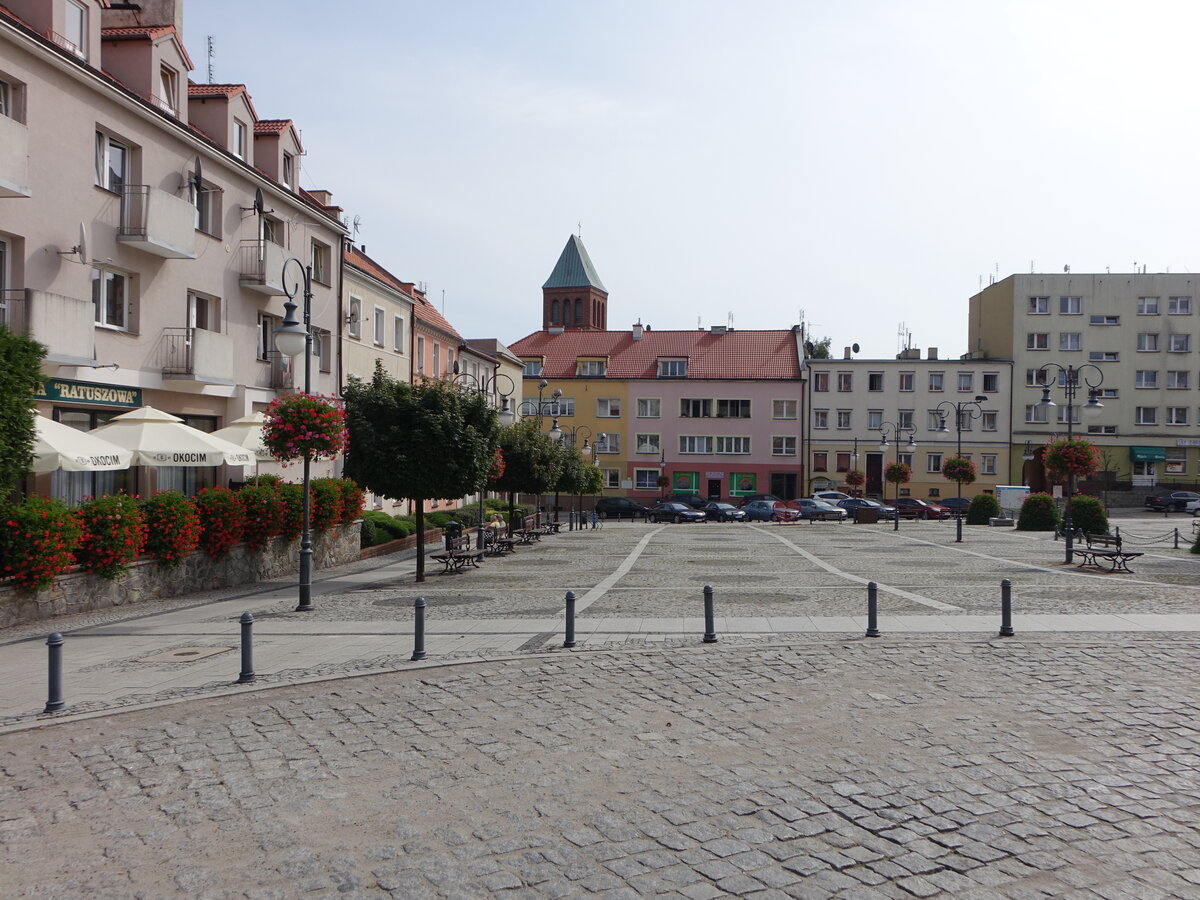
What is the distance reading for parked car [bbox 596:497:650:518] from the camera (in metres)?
58.3

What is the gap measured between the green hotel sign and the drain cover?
8454 millimetres

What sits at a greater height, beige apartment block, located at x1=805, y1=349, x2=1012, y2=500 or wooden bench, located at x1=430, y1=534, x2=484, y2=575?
beige apartment block, located at x1=805, y1=349, x2=1012, y2=500

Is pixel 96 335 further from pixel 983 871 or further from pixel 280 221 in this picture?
pixel 983 871

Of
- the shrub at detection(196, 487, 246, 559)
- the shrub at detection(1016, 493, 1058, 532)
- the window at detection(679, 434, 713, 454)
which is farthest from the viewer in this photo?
the window at detection(679, 434, 713, 454)

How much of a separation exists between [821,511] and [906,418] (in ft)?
63.3

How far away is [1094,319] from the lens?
6744 centimetres

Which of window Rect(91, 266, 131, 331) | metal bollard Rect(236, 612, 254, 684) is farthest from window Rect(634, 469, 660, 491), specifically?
metal bollard Rect(236, 612, 254, 684)

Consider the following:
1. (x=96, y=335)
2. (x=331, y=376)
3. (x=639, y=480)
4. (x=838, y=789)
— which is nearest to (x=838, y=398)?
(x=639, y=480)

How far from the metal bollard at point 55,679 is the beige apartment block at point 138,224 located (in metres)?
11.3

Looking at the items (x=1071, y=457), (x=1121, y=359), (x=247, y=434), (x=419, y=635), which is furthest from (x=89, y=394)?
(x=1121, y=359)

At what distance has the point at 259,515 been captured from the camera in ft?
67.2

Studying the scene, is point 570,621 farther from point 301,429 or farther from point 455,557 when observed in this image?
point 455,557

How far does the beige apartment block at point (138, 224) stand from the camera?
60.4ft

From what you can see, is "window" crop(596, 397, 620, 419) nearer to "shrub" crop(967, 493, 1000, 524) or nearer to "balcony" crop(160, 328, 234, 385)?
"shrub" crop(967, 493, 1000, 524)
